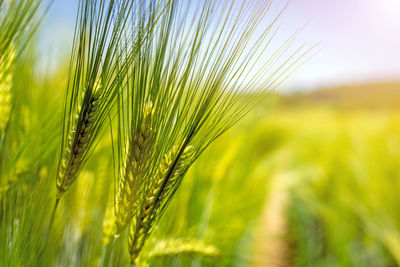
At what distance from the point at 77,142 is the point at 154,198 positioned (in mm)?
63

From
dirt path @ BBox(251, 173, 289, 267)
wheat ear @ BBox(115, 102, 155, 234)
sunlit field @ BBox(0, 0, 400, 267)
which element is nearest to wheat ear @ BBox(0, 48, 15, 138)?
sunlit field @ BBox(0, 0, 400, 267)

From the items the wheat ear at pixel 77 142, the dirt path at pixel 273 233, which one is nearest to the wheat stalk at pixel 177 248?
the wheat ear at pixel 77 142

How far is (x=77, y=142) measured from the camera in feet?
0.77

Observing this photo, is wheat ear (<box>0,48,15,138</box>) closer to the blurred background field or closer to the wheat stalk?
the blurred background field

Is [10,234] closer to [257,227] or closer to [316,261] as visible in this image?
[257,227]

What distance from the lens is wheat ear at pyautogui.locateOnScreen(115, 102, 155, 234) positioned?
226 millimetres

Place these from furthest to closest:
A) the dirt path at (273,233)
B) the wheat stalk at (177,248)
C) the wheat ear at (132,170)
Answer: the dirt path at (273,233)
the wheat stalk at (177,248)
the wheat ear at (132,170)

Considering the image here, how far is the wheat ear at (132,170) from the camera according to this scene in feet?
0.74

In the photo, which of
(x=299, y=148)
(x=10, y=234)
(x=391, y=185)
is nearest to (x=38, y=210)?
(x=10, y=234)

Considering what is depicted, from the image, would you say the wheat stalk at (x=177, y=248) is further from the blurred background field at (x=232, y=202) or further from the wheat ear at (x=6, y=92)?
the wheat ear at (x=6, y=92)

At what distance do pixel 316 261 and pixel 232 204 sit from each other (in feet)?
1.41

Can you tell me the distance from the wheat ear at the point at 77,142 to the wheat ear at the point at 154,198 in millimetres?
52

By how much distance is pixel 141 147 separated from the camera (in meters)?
0.23

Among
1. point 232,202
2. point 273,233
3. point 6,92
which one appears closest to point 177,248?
point 6,92
